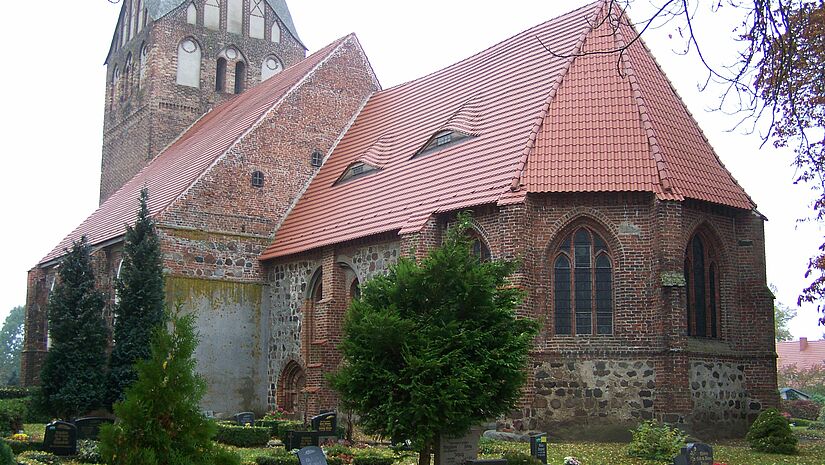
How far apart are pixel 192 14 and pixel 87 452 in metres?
22.7

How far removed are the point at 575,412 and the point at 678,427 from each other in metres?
1.97

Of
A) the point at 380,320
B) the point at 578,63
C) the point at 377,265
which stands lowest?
the point at 380,320

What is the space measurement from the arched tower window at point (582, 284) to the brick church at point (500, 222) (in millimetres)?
32

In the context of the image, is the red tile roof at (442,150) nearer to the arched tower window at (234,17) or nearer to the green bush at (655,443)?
the green bush at (655,443)

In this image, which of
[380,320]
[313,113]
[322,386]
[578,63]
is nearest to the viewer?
[380,320]

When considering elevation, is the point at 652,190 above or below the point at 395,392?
above

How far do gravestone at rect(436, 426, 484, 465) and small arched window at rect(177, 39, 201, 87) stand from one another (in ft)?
79.2

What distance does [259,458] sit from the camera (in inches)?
589

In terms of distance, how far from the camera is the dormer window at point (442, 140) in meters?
22.8

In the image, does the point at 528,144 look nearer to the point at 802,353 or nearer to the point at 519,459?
the point at 519,459

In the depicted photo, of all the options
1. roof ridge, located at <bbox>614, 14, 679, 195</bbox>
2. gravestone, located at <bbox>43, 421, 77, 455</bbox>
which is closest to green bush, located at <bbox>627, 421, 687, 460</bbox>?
roof ridge, located at <bbox>614, 14, 679, 195</bbox>

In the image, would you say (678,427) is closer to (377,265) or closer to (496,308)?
(496,308)

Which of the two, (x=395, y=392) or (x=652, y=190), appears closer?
(x=395, y=392)

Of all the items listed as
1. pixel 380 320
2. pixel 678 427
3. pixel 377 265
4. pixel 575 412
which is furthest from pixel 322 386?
pixel 380 320
